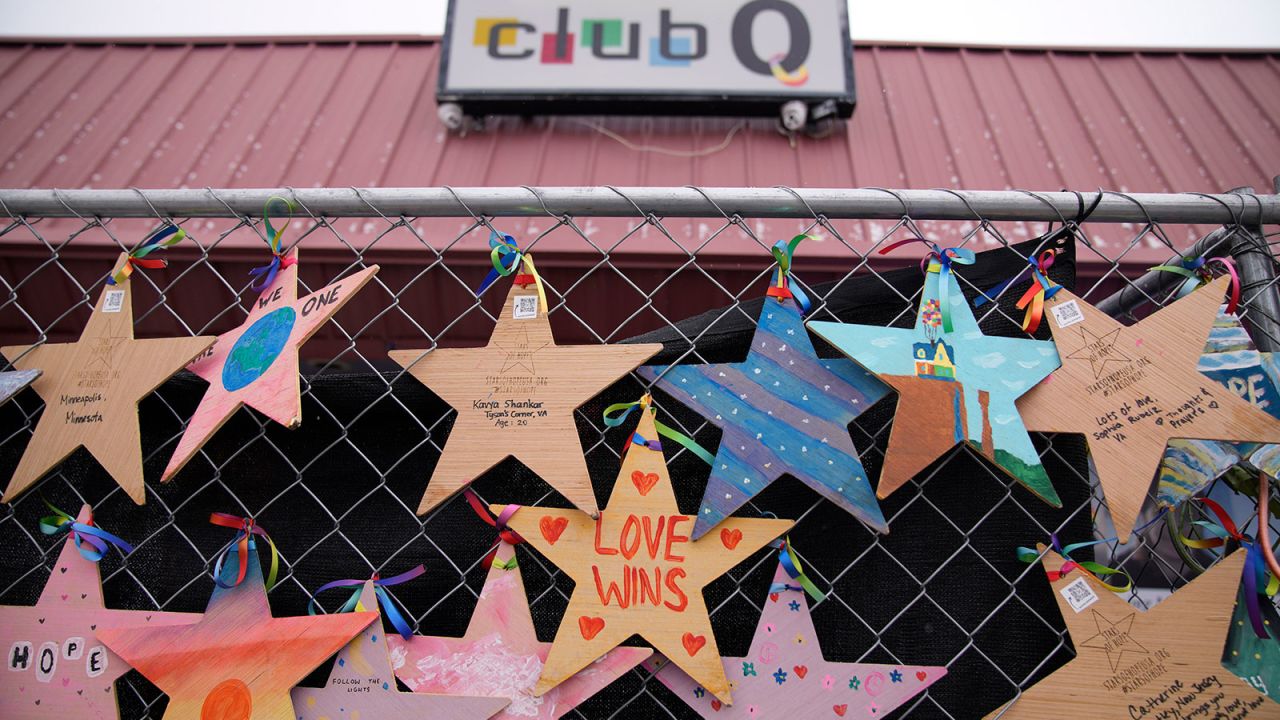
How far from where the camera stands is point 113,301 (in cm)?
148

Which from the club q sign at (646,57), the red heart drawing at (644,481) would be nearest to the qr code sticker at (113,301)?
the red heart drawing at (644,481)

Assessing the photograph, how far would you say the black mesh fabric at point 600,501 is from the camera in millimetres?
1301

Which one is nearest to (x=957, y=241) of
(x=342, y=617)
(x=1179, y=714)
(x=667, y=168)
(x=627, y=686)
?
(x=667, y=168)

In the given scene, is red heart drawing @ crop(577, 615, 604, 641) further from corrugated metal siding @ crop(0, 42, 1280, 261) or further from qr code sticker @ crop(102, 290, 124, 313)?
corrugated metal siding @ crop(0, 42, 1280, 261)

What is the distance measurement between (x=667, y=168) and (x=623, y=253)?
82 centimetres

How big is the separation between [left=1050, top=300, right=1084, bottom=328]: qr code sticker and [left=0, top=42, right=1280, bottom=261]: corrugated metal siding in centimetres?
198

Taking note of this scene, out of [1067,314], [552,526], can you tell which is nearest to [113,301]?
[552,526]

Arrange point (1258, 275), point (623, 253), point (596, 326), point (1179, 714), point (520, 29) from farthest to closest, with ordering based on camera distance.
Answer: point (520, 29) → point (596, 326) → point (623, 253) → point (1258, 275) → point (1179, 714)

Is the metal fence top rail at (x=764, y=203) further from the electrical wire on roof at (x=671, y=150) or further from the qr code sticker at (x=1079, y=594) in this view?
the electrical wire on roof at (x=671, y=150)

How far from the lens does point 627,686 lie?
1296mm

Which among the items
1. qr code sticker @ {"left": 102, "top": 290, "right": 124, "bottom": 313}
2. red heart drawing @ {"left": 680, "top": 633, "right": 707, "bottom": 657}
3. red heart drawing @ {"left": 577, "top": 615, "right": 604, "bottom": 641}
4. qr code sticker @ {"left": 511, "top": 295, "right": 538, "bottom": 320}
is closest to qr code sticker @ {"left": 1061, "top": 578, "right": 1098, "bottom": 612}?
red heart drawing @ {"left": 680, "top": 633, "right": 707, "bottom": 657}

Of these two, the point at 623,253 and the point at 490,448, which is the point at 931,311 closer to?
the point at 490,448

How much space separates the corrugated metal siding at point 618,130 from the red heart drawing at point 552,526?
84.1 inches

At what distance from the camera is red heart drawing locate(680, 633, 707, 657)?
1.20 m
